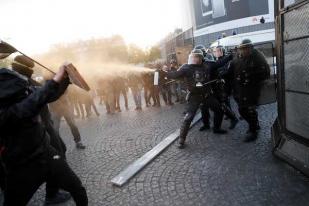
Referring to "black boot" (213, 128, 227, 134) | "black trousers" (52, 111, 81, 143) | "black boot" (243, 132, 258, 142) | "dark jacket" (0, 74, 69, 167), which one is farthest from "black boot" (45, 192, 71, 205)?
"black boot" (213, 128, 227, 134)

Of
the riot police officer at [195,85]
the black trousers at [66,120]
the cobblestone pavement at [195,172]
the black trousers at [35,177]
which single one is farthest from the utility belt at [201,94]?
the black trousers at [35,177]

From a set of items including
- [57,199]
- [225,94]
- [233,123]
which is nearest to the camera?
[57,199]

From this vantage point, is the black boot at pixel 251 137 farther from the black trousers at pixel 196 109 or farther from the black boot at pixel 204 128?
the black boot at pixel 204 128

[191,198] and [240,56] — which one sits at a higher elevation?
[240,56]

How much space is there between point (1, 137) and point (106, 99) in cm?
901

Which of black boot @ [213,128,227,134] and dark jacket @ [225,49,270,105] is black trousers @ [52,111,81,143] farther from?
dark jacket @ [225,49,270,105]

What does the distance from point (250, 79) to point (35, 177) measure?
431 cm

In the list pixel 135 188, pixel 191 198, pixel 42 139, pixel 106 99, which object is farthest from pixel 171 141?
pixel 106 99

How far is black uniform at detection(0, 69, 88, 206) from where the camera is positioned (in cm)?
252

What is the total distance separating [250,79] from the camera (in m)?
5.77

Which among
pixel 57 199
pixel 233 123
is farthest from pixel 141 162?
pixel 233 123

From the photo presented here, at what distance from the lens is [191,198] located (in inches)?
156

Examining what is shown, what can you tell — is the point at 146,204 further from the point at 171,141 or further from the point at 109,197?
the point at 171,141

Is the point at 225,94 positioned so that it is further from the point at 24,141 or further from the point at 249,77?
the point at 24,141
